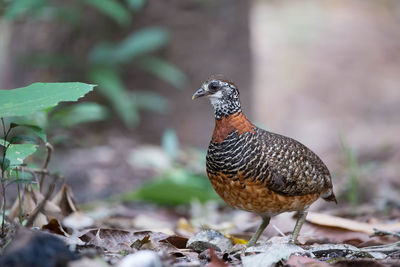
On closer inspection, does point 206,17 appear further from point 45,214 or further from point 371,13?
point 371,13

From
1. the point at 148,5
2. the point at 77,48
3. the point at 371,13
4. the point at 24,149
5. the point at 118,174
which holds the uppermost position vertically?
the point at 371,13

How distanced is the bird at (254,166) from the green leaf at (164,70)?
4.58 meters

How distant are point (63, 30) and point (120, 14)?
1.67m

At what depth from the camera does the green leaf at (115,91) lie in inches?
329

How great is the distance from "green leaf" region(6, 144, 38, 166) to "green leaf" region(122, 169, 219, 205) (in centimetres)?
301

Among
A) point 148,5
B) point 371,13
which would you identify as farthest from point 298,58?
point 148,5

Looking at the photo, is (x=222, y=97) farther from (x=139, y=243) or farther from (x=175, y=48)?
(x=175, y=48)

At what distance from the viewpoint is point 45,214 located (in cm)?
378

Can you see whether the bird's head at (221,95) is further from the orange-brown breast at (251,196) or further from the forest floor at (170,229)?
the forest floor at (170,229)

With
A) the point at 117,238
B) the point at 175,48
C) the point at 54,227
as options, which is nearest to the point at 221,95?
the point at 117,238

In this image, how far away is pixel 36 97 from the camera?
120 inches

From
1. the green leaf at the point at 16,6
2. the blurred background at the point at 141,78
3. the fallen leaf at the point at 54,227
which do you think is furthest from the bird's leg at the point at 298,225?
the green leaf at the point at 16,6

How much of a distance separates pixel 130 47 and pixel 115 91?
71 centimetres

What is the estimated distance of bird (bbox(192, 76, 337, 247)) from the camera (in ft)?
12.6
